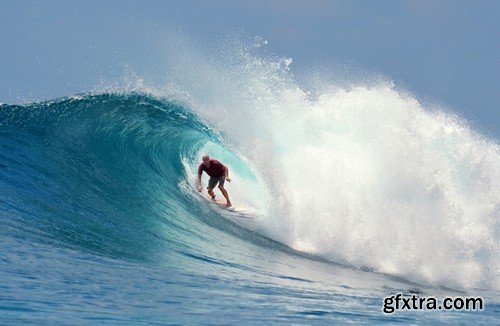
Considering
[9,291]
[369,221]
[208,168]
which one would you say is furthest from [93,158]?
[9,291]

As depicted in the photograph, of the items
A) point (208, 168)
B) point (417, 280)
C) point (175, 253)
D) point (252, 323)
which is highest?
point (208, 168)

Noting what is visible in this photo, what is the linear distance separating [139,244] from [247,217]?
4.10 metres

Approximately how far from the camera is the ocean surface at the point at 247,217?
17.0 feet

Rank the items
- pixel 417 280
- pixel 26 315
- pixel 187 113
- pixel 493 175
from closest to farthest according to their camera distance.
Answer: pixel 26 315, pixel 417 280, pixel 493 175, pixel 187 113

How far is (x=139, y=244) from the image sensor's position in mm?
7727

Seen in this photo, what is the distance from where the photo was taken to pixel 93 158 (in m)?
11.6

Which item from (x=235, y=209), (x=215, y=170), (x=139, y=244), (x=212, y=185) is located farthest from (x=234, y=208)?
(x=139, y=244)

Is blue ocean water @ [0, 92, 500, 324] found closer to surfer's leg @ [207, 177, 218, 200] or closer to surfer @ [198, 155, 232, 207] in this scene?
surfer's leg @ [207, 177, 218, 200]

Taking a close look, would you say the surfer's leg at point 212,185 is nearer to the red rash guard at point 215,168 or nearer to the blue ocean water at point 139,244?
the red rash guard at point 215,168

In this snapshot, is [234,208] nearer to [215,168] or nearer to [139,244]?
[215,168]

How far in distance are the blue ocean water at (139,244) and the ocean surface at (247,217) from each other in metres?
0.03

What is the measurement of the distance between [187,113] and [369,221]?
5666 mm

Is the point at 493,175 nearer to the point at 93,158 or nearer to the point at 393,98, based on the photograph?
the point at 393,98

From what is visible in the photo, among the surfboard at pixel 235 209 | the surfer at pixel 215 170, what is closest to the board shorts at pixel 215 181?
the surfer at pixel 215 170
